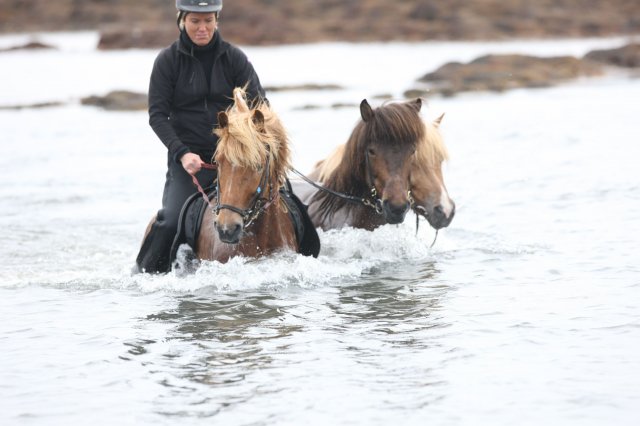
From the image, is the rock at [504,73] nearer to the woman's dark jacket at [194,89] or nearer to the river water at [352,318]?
the river water at [352,318]

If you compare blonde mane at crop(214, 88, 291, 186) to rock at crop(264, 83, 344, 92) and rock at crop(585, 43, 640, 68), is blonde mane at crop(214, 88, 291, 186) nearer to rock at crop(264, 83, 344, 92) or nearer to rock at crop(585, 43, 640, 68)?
rock at crop(264, 83, 344, 92)

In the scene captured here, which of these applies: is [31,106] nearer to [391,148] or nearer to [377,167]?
[377,167]

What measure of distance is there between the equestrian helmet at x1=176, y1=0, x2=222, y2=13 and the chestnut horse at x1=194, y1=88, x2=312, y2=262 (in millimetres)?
726

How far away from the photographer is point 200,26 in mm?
8375

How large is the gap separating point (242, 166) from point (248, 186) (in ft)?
0.53

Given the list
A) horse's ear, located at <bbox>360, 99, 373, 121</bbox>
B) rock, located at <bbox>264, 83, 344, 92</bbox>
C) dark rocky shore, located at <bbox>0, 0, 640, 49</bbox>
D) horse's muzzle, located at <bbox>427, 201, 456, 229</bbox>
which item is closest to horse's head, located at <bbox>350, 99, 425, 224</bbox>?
horse's ear, located at <bbox>360, 99, 373, 121</bbox>

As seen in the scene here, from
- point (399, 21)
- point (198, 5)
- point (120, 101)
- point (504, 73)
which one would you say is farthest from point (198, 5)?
point (399, 21)

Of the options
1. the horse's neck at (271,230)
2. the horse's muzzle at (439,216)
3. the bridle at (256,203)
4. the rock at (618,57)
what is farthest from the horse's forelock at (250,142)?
the rock at (618,57)

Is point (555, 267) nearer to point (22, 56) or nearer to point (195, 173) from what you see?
point (195, 173)

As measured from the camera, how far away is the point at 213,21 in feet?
27.5

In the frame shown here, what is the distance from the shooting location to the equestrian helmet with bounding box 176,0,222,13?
26.8 ft

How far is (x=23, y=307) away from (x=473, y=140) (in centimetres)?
1589

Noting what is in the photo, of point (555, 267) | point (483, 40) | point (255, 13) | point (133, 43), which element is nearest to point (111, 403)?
point (555, 267)

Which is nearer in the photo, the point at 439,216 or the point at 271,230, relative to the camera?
the point at 271,230
